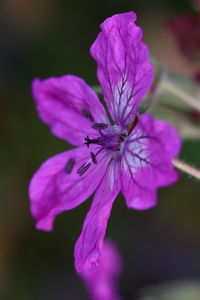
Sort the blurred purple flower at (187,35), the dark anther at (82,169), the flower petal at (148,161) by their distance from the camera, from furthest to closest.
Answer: the blurred purple flower at (187,35) < the dark anther at (82,169) < the flower petal at (148,161)

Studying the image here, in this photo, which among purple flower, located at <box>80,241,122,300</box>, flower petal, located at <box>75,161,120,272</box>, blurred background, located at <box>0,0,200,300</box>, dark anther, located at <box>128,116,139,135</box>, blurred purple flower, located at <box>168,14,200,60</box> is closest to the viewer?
flower petal, located at <box>75,161,120,272</box>

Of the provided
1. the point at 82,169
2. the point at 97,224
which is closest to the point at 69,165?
the point at 82,169

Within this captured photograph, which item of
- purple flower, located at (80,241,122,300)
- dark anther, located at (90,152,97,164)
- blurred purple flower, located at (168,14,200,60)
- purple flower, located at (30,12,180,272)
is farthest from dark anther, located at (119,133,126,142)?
purple flower, located at (80,241,122,300)

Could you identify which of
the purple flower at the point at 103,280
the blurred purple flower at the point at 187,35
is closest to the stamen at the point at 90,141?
the blurred purple flower at the point at 187,35

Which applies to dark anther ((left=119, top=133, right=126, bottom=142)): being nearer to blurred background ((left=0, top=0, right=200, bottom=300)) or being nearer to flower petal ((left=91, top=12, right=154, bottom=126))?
flower petal ((left=91, top=12, right=154, bottom=126))

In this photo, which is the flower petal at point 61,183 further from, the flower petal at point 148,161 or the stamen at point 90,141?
the flower petal at point 148,161

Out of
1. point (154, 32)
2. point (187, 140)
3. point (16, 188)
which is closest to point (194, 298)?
point (187, 140)
